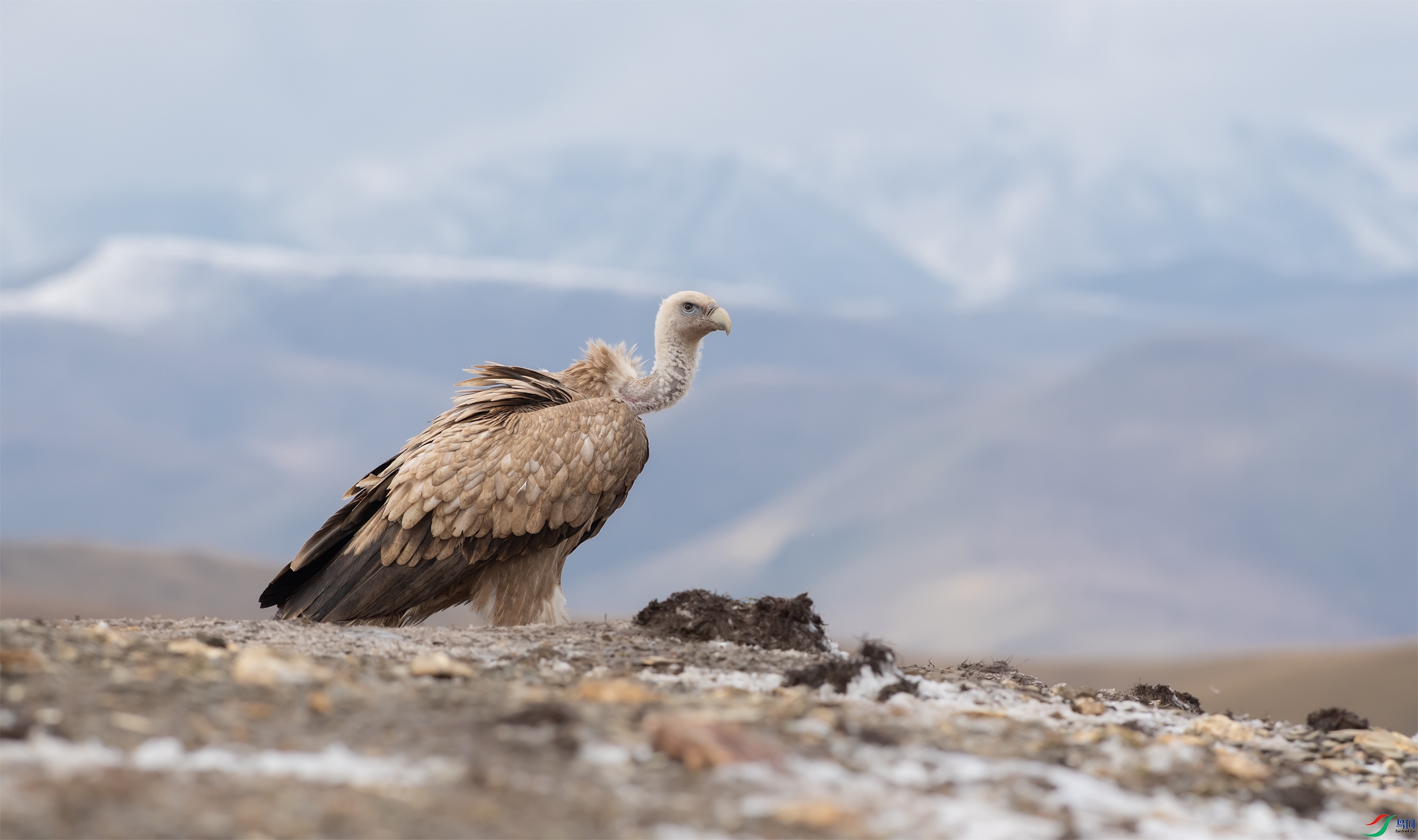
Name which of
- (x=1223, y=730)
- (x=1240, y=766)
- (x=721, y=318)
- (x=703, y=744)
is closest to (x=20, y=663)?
(x=703, y=744)

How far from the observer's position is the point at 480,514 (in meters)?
12.4

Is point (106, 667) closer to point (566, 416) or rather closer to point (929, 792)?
point (929, 792)

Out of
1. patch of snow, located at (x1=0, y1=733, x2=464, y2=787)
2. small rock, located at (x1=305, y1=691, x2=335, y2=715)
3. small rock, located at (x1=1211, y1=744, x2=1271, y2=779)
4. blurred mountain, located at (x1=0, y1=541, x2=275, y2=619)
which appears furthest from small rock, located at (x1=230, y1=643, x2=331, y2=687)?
blurred mountain, located at (x1=0, y1=541, x2=275, y2=619)

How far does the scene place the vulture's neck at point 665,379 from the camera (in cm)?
1416

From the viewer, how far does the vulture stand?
12.4 metres

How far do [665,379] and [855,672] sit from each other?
6.17 meters

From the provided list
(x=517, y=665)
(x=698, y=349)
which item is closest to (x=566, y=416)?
(x=698, y=349)

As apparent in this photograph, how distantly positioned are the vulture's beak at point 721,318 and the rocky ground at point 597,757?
5754mm

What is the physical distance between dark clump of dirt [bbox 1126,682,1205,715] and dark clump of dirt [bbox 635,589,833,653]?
2438mm

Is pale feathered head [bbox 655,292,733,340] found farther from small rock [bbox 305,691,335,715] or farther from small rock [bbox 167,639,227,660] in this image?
small rock [bbox 305,691,335,715]

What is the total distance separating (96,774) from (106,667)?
2.13 metres

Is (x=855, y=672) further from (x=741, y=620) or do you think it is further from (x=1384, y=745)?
(x=1384, y=745)

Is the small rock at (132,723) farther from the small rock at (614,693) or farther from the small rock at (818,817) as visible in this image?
the small rock at (818,817)

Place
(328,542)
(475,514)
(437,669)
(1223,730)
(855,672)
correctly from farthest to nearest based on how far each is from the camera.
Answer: (328,542) → (475,514) → (1223,730) → (855,672) → (437,669)
